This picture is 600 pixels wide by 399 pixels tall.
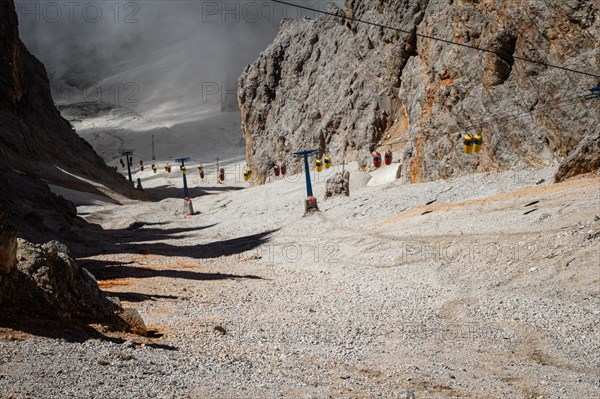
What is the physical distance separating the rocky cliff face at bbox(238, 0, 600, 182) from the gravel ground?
2923mm

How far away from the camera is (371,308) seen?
40.2ft

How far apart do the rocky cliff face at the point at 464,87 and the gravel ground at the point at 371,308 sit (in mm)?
2923

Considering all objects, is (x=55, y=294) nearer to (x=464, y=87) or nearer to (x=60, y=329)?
(x=60, y=329)

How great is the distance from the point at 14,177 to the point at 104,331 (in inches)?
926

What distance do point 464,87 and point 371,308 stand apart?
19319 mm

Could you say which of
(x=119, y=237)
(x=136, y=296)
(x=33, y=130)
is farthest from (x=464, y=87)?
(x=33, y=130)

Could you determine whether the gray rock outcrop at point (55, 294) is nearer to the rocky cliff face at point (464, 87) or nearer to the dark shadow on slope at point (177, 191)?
the rocky cliff face at point (464, 87)

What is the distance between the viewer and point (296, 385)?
6852mm

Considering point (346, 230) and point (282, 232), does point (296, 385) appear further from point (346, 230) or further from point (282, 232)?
point (282, 232)

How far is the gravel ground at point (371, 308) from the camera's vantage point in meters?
6.75

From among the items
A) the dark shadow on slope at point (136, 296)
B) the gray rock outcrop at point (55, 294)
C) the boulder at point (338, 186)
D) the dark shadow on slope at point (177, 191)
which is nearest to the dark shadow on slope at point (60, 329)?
the gray rock outcrop at point (55, 294)

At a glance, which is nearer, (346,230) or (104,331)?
(104,331)

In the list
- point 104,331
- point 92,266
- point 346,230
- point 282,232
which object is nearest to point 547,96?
point 346,230

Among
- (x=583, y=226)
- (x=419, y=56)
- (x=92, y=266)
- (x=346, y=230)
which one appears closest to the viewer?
(x=583, y=226)
